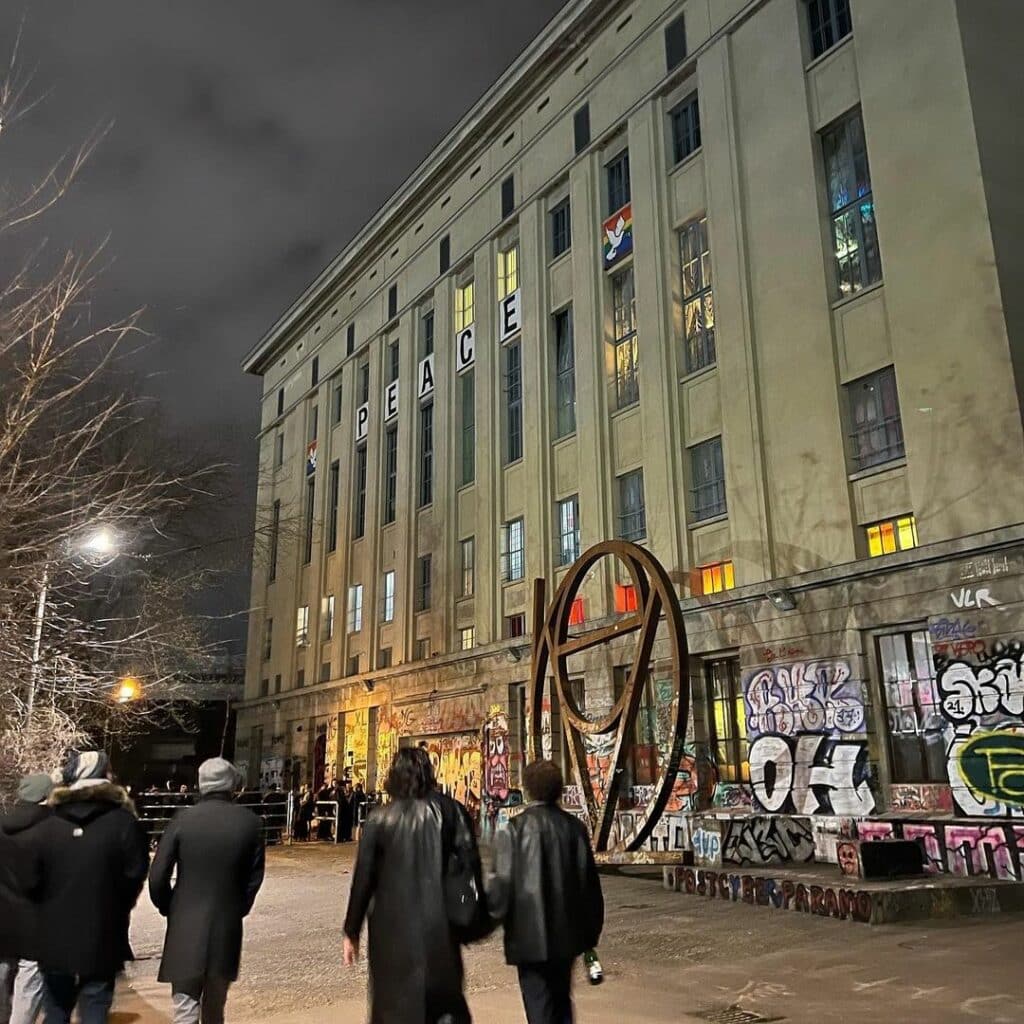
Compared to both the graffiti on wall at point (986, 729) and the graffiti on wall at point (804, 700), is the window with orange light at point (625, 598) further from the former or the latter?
the graffiti on wall at point (986, 729)

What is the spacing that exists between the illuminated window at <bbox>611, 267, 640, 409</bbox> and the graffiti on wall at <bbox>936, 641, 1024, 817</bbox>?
11.0 metres

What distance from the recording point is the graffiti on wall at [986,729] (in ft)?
45.4

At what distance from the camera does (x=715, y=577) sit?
802 inches

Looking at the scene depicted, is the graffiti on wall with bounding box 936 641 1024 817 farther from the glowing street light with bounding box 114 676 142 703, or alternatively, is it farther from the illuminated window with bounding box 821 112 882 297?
the glowing street light with bounding box 114 676 142 703

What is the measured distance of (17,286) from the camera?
8727mm

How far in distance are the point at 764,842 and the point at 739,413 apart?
8.74 metres

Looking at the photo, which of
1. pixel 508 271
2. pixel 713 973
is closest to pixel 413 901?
pixel 713 973

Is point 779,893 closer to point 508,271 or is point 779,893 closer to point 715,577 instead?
point 715,577

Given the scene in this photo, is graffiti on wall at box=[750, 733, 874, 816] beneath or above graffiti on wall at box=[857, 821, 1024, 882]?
above

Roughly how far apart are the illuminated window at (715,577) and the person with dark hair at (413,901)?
16.1 metres

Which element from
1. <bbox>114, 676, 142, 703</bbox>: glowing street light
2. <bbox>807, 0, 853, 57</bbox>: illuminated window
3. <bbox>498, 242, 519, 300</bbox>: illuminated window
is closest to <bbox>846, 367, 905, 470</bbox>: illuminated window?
<bbox>807, 0, 853, 57</bbox>: illuminated window

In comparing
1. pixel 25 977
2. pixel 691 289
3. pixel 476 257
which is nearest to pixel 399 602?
pixel 476 257

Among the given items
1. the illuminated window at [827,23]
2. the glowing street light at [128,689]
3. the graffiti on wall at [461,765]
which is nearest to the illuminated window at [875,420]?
the illuminated window at [827,23]

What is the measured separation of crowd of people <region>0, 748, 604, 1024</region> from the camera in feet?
14.4
